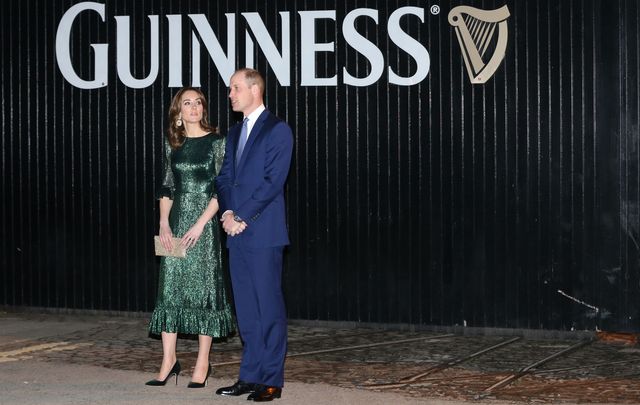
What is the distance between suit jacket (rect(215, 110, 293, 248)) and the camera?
739cm

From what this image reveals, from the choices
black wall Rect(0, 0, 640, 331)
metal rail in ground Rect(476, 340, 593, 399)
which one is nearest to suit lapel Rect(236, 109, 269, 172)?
metal rail in ground Rect(476, 340, 593, 399)

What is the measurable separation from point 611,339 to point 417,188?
80.2 inches

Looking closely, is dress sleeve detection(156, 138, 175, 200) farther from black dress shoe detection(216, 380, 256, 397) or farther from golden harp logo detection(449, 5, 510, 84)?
golden harp logo detection(449, 5, 510, 84)

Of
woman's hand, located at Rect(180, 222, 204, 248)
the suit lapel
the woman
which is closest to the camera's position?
the suit lapel

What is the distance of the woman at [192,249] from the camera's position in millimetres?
7910

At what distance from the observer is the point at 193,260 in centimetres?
791

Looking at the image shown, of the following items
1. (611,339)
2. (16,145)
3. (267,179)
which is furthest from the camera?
(16,145)

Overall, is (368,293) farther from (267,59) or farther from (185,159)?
(185,159)

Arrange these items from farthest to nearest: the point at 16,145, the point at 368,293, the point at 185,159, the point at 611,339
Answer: the point at 16,145 < the point at 368,293 < the point at 611,339 < the point at 185,159

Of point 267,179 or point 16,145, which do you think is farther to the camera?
point 16,145

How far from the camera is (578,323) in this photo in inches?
411

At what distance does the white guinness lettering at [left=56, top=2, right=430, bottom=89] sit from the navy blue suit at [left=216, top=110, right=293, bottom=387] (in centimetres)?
352

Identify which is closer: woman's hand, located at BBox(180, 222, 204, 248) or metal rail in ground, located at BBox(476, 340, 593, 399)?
woman's hand, located at BBox(180, 222, 204, 248)

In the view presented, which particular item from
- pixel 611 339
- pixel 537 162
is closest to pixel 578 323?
pixel 611 339
